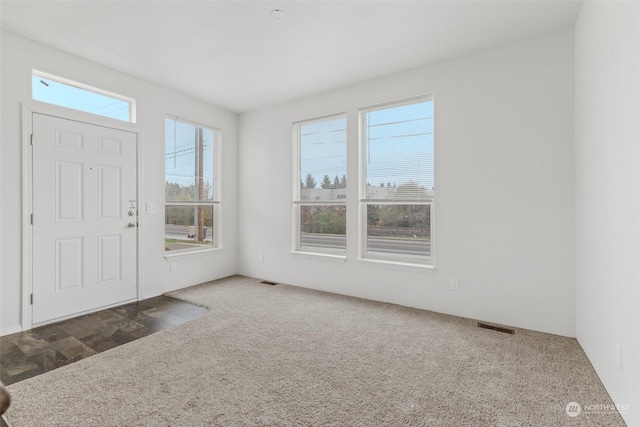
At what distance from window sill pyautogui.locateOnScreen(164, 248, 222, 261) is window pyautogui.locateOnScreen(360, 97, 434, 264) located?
2361 millimetres

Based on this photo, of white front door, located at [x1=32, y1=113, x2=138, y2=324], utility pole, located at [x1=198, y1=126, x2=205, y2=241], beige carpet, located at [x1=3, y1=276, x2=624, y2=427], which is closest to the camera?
beige carpet, located at [x1=3, y1=276, x2=624, y2=427]

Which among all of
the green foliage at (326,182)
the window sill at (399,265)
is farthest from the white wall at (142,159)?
the window sill at (399,265)

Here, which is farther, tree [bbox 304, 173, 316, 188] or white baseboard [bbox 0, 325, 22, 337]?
tree [bbox 304, 173, 316, 188]

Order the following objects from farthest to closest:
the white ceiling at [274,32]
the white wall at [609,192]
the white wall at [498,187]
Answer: the white wall at [498,187]
the white ceiling at [274,32]
the white wall at [609,192]

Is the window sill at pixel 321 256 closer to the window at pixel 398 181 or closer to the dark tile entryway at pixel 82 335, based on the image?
the window at pixel 398 181

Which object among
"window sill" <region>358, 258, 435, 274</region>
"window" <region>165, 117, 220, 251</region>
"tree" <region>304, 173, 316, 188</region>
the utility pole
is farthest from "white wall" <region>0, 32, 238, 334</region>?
"window sill" <region>358, 258, 435, 274</region>

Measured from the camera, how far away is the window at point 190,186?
4098mm

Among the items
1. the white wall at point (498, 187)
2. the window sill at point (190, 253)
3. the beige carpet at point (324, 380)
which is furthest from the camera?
the window sill at point (190, 253)

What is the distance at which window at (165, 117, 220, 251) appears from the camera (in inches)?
161

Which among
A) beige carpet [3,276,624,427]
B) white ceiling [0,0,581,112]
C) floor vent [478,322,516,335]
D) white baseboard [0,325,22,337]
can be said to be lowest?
beige carpet [3,276,624,427]

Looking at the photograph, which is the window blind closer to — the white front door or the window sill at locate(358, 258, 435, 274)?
the window sill at locate(358, 258, 435, 274)

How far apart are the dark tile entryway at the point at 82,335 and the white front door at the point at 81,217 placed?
24 centimetres

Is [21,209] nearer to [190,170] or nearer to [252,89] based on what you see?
[190,170]

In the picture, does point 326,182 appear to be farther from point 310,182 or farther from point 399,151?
point 399,151
